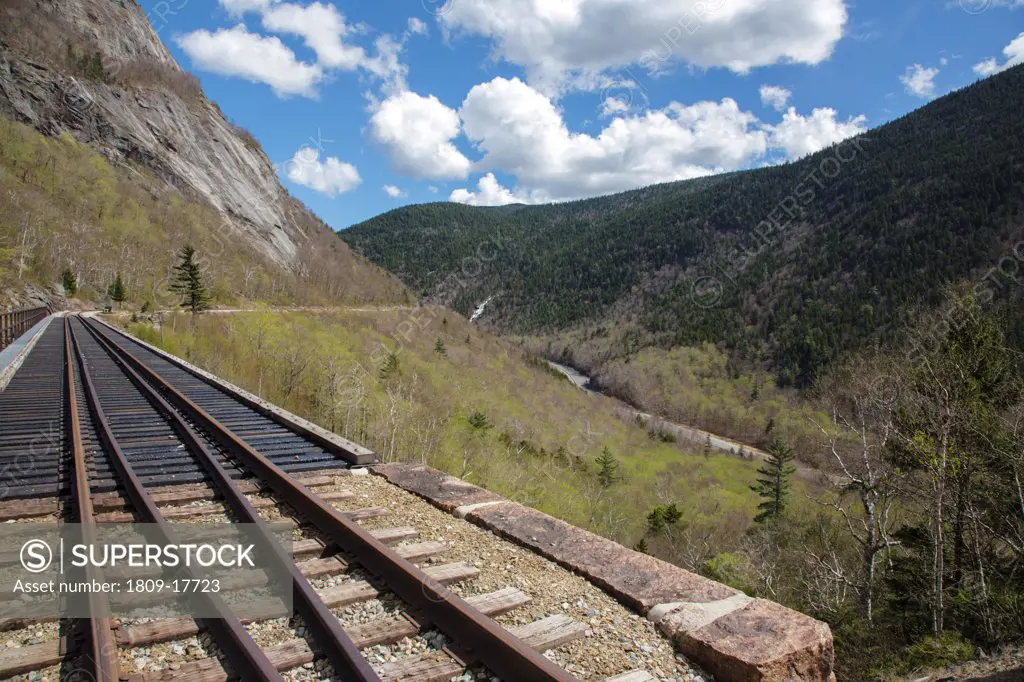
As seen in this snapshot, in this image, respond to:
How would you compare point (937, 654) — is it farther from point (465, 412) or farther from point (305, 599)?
point (465, 412)

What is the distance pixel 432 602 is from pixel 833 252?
541 feet

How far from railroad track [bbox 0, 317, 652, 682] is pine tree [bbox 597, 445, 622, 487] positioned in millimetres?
46987

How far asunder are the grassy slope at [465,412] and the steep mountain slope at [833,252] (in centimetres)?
5766

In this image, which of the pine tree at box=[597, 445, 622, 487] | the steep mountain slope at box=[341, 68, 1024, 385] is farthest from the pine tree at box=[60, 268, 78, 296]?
the steep mountain slope at box=[341, 68, 1024, 385]

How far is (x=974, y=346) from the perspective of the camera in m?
23.4

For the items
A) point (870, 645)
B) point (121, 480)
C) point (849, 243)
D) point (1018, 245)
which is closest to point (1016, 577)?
point (870, 645)

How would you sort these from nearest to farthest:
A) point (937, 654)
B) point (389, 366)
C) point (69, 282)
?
point (937, 654) → point (389, 366) → point (69, 282)

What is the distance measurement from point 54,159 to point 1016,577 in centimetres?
7639

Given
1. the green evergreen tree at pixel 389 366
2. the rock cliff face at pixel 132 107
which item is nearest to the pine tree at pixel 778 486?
the green evergreen tree at pixel 389 366

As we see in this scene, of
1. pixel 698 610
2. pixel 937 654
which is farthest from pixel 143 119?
pixel 937 654

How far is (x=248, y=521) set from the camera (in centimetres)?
454

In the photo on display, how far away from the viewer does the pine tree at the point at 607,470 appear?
174ft

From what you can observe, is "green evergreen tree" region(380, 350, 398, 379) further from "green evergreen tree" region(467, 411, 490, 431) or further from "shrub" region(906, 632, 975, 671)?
"shrub" region(906, 632, 975, 671)

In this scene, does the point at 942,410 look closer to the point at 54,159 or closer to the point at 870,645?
the point at 870,645
